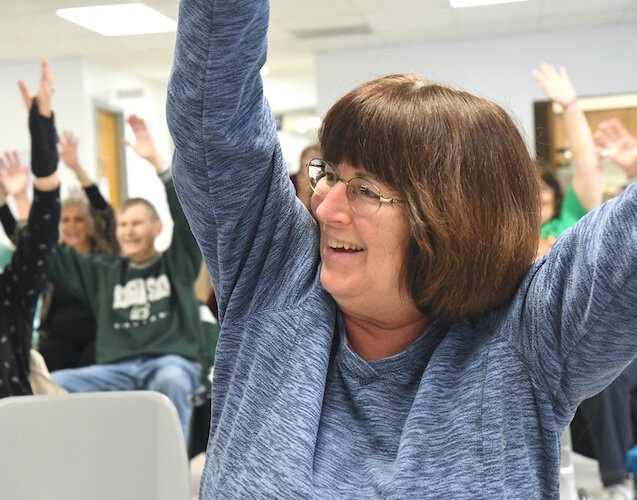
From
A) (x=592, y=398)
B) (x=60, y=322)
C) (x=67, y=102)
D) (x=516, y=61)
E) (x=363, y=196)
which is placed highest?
(x=516, y=61)

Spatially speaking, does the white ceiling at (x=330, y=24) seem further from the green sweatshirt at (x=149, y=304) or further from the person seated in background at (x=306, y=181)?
the green sweatshirt at (x=149, y=304)

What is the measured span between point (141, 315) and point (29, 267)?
102 centimetres

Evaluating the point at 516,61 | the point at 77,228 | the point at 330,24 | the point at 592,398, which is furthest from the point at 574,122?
the point at 516,61

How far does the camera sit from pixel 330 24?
7.32 meters

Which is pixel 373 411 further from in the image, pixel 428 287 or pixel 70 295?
pixel 70 295

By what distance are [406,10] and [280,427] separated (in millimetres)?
6374

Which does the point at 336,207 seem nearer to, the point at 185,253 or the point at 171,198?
the point at 171,198

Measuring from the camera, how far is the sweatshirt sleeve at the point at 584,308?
0.80m

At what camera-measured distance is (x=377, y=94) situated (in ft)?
3.16

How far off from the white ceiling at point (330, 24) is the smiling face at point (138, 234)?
109 inches

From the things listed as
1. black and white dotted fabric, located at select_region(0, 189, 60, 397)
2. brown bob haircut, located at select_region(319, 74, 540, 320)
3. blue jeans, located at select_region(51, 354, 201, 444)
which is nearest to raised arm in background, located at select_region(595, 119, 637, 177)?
brown bob haircut, located at select_region(319, 74, 540, 320)

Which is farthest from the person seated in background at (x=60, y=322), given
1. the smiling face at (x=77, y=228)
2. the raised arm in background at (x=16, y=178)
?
the smiling face at (x=77, y=228)

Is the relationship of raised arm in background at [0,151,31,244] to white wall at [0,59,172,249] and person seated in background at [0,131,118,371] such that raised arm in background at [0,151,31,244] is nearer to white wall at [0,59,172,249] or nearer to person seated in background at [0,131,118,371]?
person seated in background at [0,131,118,371]

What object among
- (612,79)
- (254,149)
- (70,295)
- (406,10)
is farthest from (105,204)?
(612,79)
